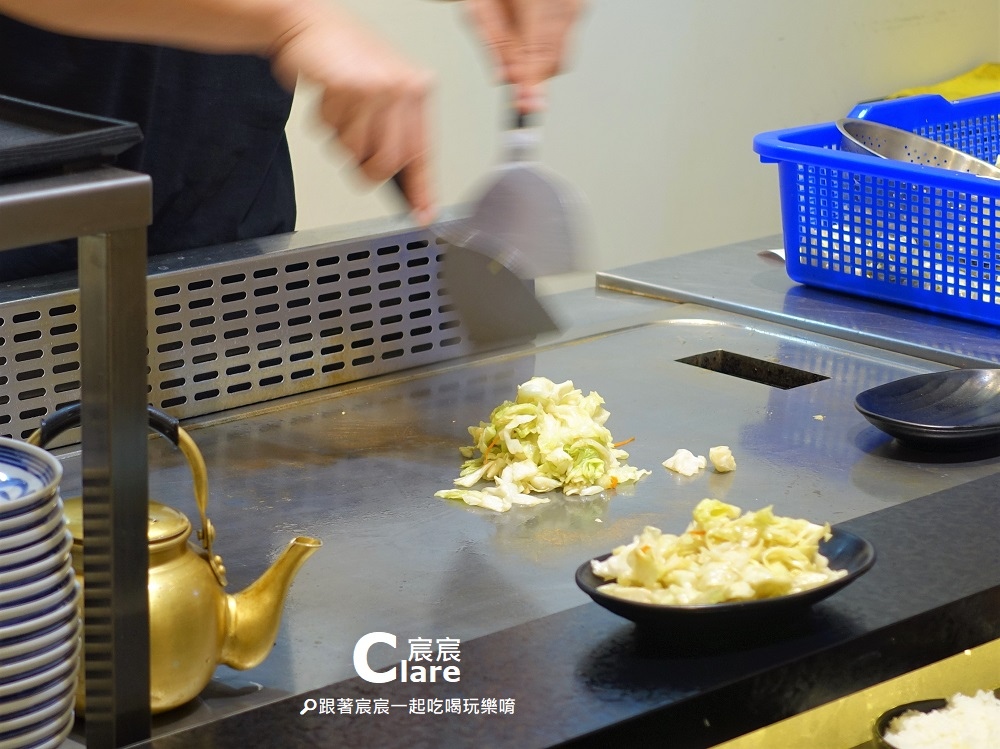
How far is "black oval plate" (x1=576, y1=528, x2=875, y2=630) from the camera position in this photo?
108 cm

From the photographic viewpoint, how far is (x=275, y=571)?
112 centimetres

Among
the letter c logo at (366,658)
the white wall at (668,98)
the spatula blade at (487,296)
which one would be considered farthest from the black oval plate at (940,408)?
the white wall at (668,98)

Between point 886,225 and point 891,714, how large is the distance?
3.81 ft

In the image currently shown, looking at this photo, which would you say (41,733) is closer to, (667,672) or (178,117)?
(667,672)

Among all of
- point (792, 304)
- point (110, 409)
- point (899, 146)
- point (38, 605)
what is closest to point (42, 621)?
point (38, 605)

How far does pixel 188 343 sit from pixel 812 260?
1.09m

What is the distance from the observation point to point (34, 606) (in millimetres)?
876

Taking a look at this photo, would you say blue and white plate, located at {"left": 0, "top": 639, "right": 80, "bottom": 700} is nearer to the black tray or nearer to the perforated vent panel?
the black tray

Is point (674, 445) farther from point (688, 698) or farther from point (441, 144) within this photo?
point (441, 144)

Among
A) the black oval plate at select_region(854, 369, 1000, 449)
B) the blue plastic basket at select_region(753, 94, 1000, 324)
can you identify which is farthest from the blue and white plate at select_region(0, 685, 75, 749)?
the blue plastic basket at select_region(753, 94, 1000, 324)

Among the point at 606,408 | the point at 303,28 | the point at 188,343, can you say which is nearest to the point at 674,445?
the point at 606,408

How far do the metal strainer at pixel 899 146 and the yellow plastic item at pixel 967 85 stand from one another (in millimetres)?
2371

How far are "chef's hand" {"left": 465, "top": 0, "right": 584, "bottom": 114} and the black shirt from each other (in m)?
0.73

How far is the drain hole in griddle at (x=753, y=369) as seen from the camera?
1.97 m
